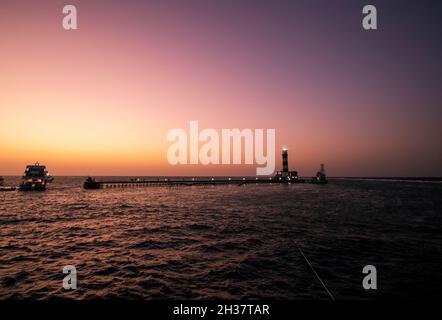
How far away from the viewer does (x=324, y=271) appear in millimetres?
14508

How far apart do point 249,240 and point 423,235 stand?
55.4 feet

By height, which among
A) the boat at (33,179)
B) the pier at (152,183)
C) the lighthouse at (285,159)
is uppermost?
the lighthouse at (285,159)

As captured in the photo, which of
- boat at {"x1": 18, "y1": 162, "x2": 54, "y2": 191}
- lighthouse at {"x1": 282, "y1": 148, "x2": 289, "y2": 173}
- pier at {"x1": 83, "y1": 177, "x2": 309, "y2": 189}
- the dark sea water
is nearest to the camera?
the dark sea water

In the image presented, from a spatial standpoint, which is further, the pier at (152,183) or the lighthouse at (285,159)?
the lighthouse at (285,159)

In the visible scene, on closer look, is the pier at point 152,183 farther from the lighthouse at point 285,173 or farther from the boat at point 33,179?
the boat at point 33,179

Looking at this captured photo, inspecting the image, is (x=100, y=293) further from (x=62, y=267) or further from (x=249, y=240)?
(x=249, y=240)

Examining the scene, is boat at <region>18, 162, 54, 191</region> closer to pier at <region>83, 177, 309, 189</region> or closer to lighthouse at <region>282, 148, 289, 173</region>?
pier at <region>83, 177, 309, 189</region>

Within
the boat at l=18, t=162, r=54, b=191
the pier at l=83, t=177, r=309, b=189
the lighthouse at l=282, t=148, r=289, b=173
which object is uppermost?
the lighthouse at l=282, t=148, r=289, b=173

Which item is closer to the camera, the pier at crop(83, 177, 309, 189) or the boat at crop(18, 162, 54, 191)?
the boat at crop(18, 162, 54, 191)

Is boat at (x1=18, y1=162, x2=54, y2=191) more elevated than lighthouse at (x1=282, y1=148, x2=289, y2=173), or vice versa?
lighthouse at (x1=282, y1=148, x2=289, y2=173)

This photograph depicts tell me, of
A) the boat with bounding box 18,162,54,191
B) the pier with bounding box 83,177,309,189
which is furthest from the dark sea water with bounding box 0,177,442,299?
the pier with bounding box 83,177,309,189

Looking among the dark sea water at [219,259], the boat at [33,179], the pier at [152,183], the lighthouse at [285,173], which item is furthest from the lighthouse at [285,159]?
the dark sea water at [219,259]

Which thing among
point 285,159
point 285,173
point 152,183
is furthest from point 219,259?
point 285,173
